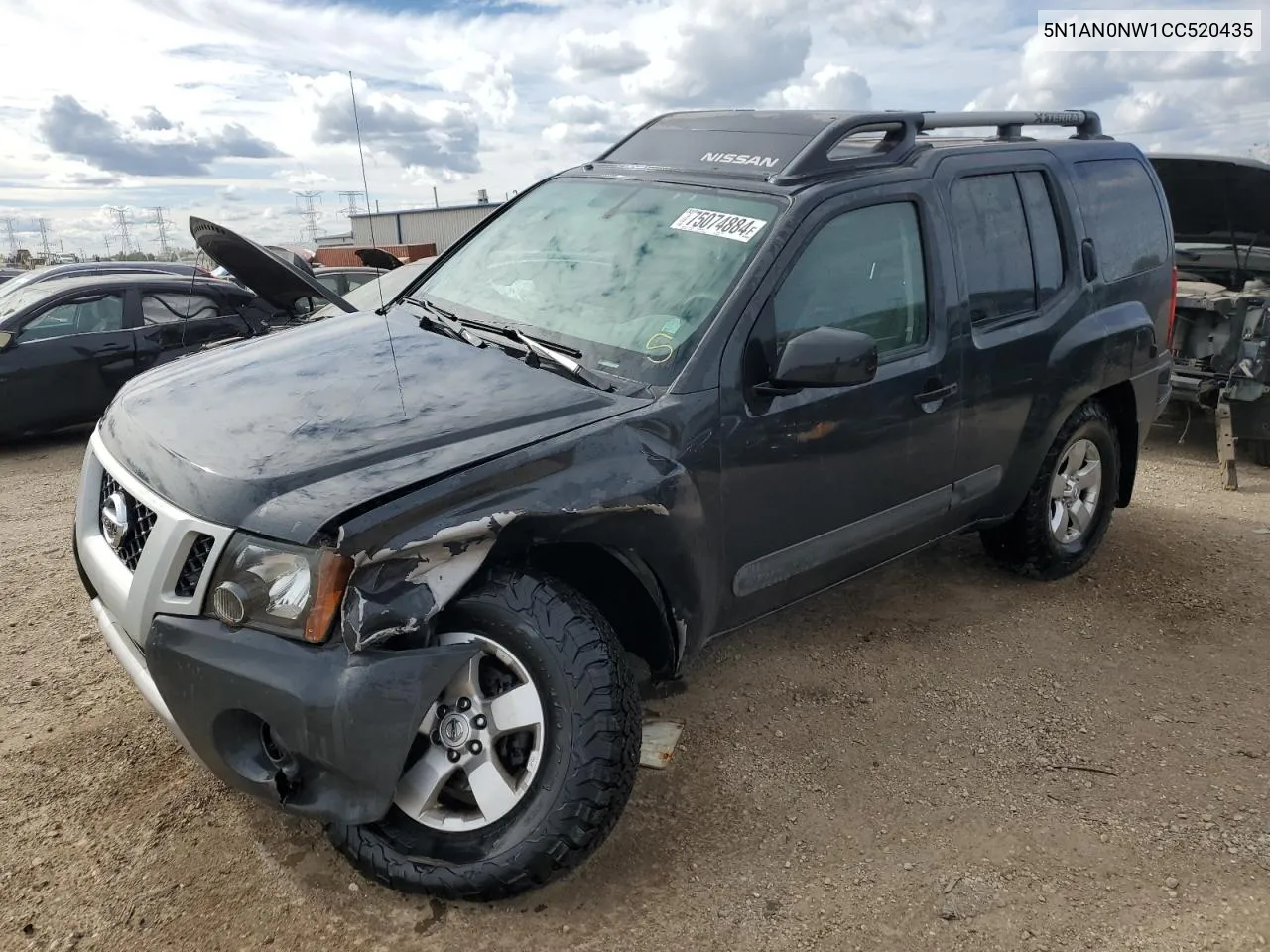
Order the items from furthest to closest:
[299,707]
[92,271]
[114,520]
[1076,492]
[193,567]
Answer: [92,271] < [1076,492] < [114,520] < [193,567] < [299,707]

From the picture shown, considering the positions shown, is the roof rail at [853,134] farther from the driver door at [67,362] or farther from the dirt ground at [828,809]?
the driver door at [67,362]

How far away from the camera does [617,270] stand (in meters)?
3.22

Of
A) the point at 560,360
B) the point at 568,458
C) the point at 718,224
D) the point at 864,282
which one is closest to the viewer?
the point at 568,458

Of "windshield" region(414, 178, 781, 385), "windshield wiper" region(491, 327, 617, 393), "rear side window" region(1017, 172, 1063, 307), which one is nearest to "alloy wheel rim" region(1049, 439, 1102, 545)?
"rear side window" region(1017, 172, 1063, 307)

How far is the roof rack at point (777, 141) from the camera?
3311mm

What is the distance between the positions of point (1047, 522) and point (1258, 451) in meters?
4.06

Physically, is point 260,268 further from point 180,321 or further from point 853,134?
Result: point 180,321

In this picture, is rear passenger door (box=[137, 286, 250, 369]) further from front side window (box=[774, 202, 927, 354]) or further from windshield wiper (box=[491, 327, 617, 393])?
front side window (box=[774, 202, 927, 354])

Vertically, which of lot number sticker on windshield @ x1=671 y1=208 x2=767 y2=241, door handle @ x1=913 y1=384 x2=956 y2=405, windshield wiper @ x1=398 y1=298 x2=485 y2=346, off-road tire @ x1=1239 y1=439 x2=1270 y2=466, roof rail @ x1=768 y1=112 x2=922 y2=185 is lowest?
off-road tire @ x1=1239 y1=439 x2=1270 y2=466

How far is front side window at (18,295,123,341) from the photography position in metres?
7.60

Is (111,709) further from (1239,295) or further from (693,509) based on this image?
(1239,295)

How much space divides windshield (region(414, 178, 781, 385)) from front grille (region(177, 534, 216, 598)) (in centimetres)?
121

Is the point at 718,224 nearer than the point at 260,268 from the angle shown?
Yes

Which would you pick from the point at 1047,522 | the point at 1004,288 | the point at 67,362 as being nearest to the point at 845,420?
the point at 1004,288
